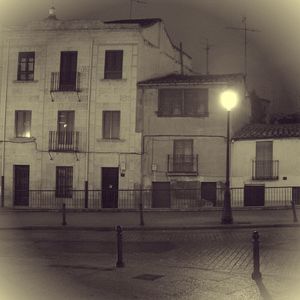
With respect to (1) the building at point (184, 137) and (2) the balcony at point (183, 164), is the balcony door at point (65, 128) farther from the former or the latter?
(2) the balcony at point (183, 164)

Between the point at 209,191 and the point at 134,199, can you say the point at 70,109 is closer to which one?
the point at 134,199

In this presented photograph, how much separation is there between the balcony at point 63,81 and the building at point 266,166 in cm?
911

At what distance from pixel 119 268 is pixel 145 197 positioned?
18.6 meters

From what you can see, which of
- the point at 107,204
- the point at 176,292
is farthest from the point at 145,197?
the point at 176,292

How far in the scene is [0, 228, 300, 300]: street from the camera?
26.3ft

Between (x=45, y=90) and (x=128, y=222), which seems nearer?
(x=128, y=222)

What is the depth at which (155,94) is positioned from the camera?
95.3 ft

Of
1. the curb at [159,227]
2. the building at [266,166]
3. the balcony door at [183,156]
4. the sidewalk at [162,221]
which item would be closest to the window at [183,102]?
the balcony door at [183,156]

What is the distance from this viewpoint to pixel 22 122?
3003 cm

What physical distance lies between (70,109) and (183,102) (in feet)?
20.0

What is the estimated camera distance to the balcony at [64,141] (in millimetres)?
29109

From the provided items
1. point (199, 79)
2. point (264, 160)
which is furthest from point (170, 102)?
point (264, 160)

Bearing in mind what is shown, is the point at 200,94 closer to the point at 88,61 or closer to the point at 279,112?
the point at 88,61

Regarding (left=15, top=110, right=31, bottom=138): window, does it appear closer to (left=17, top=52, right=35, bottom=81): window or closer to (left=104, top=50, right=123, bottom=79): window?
(left=17, top=52, right=35, bottom=81): window
